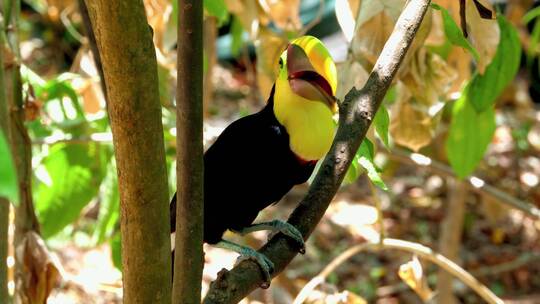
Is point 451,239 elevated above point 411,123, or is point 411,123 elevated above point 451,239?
point 411,123

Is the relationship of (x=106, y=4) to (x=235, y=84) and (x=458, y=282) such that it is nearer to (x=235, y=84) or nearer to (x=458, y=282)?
(x=458, y=282)

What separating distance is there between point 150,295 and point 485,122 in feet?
3.37

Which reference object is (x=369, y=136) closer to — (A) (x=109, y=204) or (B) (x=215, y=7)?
(B) (x=215, y=7)

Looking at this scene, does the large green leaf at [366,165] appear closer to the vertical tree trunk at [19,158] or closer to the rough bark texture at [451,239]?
the vertical tree trunk at [19,158]

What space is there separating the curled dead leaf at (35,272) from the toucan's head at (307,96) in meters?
0.46

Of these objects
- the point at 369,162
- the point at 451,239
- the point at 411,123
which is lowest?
the point at 451,239

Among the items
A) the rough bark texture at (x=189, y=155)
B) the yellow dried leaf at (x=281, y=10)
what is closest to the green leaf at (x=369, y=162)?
the rough bark texture at (x=189, y=155)

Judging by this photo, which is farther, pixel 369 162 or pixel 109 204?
pixel 109 204

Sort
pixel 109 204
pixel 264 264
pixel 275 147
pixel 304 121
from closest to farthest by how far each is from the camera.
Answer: pixel 264 264
pixel 304 121
pixel 275 147
pixel 109 204

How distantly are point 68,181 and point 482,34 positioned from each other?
92cm

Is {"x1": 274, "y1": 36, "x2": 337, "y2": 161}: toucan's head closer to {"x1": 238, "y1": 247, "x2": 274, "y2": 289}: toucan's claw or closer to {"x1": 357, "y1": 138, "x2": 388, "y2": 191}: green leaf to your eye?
{"x1": 357, "y1": 138, "x2": 388, "y2": 191}: green leaf

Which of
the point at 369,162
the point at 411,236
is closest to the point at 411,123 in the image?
the point at 369,162

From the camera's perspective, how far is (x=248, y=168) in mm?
1541

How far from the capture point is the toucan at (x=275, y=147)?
4.25 ft
